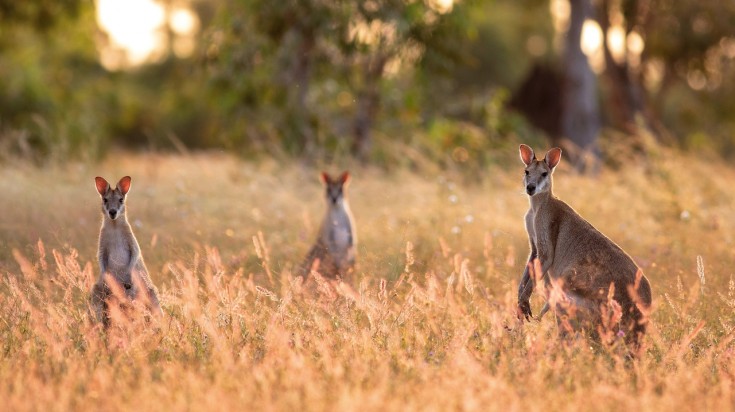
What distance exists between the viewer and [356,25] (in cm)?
1597

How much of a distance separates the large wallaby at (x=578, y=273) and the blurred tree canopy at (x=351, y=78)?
17.2 feet

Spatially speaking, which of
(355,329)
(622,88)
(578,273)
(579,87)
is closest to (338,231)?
(355,329)

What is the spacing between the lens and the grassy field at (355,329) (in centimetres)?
556

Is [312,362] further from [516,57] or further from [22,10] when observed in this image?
[516,57]

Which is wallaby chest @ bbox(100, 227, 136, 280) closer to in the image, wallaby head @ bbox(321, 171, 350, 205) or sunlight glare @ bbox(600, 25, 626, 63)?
wallaby head @ bbox(321, 171, 350, 205)

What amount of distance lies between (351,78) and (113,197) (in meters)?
10.7

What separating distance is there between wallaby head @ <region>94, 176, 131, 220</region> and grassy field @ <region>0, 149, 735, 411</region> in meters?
0.39

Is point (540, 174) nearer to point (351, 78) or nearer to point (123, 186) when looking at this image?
point (123, 186)

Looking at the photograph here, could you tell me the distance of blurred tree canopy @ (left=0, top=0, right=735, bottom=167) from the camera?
1611 centimetres

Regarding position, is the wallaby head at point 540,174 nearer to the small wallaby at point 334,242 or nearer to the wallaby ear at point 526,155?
the wallaby ear at point 526,155

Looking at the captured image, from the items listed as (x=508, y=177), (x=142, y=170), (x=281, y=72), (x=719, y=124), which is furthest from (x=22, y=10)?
(x=719, y=124)

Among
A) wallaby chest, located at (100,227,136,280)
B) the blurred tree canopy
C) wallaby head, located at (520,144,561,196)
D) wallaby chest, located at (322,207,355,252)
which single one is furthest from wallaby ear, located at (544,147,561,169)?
the blurred tree canopy

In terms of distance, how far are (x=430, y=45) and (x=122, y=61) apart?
32330 mm

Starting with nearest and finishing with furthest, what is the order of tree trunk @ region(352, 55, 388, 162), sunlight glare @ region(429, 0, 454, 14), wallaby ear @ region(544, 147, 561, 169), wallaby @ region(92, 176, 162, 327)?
wallaby @ region(92, 176, 162, 327) < wallaby ear @ region(544, 147, 561, 169) < sunlight glare @ region(429, 0, 454, 14) < tree trunk @ region(352, 55, 388, 162)
